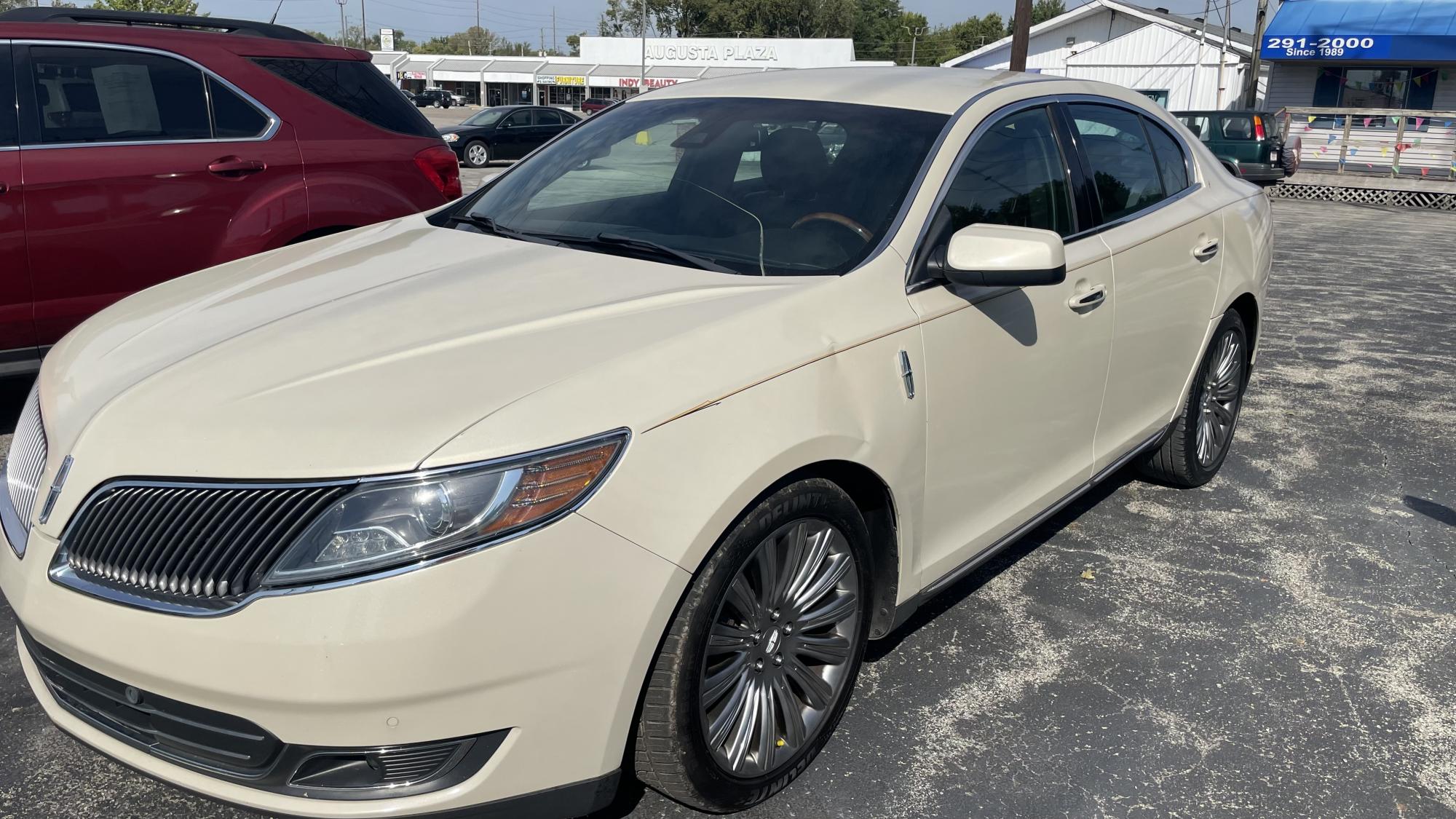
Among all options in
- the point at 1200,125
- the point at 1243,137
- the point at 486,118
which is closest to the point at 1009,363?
the point at 1243,137

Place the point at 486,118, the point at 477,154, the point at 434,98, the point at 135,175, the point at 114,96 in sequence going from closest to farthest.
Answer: the point at 135,175 < the point at 114,96 < the point at 477,154 < the point at 486,118 < the point at 434,98

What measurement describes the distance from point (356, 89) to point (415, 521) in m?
4.46

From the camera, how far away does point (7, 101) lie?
4801mm

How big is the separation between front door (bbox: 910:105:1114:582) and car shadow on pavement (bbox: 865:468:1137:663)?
0.23m

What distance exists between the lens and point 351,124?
5.64 m

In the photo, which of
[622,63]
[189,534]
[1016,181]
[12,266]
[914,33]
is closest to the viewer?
[189,534]

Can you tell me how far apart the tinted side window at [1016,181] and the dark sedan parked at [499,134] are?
870 inches

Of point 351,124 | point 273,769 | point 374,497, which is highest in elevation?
point 351,124

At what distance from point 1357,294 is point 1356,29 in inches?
968

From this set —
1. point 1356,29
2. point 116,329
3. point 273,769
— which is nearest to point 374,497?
point 273,769

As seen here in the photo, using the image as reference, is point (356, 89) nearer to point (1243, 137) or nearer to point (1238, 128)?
point (1243, 137)

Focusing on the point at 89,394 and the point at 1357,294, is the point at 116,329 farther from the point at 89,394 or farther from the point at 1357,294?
the point at 1357,294

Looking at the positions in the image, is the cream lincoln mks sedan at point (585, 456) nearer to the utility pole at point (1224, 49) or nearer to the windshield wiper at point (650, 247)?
the windshield wiper at point (650, 247)

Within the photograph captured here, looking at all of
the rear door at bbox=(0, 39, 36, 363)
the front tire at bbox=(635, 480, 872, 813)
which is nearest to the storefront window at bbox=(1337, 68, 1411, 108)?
the rear door at bbox=(0, 39, 36, 363)
